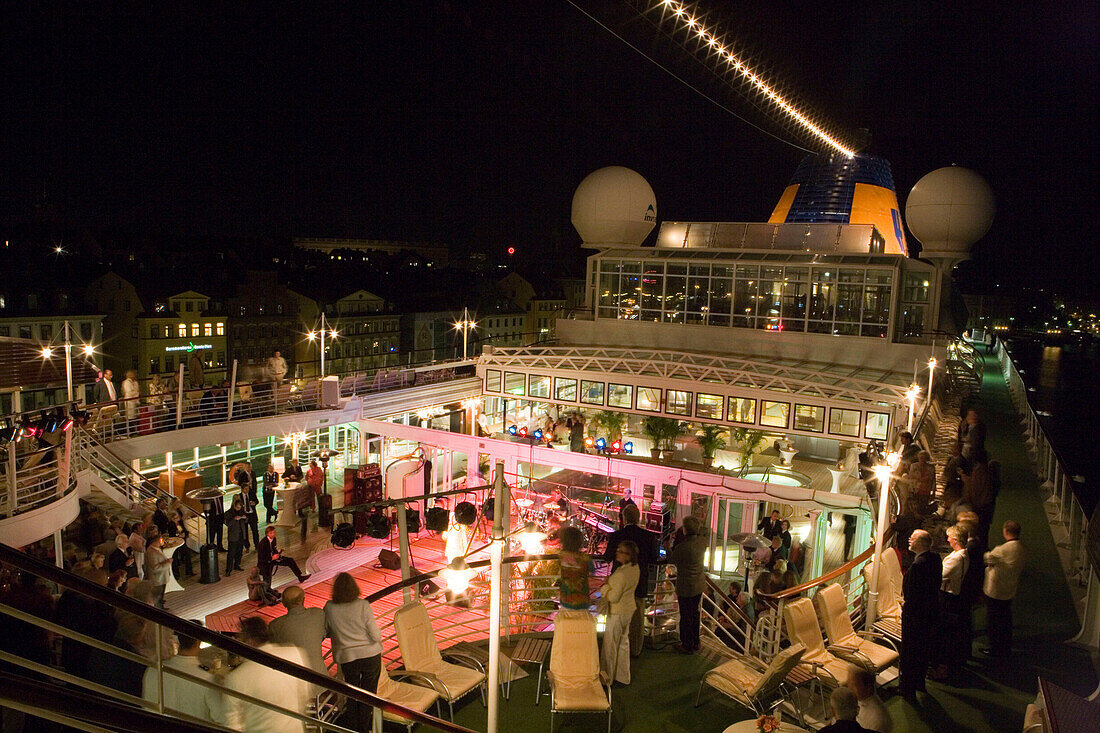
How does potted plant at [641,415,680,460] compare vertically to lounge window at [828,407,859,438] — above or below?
below

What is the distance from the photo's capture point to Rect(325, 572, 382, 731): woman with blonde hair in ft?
17.7

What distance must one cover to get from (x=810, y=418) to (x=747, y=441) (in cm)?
167

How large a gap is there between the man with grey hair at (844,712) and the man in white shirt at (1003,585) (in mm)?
3727

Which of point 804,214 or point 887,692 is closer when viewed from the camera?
point 887,692

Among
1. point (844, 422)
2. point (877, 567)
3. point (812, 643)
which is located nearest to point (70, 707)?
point (812, 643)

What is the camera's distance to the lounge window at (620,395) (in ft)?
63.6

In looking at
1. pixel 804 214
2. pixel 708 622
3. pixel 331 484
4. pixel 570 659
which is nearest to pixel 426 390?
pixel 331 484

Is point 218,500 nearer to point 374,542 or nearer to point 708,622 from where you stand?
point 374,542

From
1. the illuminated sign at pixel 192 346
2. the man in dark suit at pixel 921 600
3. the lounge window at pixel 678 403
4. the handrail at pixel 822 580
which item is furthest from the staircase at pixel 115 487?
the illuminated sign at pixel 192 346

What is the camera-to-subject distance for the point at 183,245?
6588cm

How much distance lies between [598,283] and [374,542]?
13.0 m

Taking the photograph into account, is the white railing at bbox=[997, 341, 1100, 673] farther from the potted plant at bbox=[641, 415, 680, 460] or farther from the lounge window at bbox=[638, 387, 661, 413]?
the lounge window at bbox=[638, 387, 661, 413]

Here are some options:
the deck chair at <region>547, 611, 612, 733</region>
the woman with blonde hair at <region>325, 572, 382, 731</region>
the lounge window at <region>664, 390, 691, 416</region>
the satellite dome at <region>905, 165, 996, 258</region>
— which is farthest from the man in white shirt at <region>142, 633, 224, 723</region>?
the satellite dome at <region>905, 165, 996, 258</region>

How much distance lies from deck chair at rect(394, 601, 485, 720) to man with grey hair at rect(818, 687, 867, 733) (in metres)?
2.98
